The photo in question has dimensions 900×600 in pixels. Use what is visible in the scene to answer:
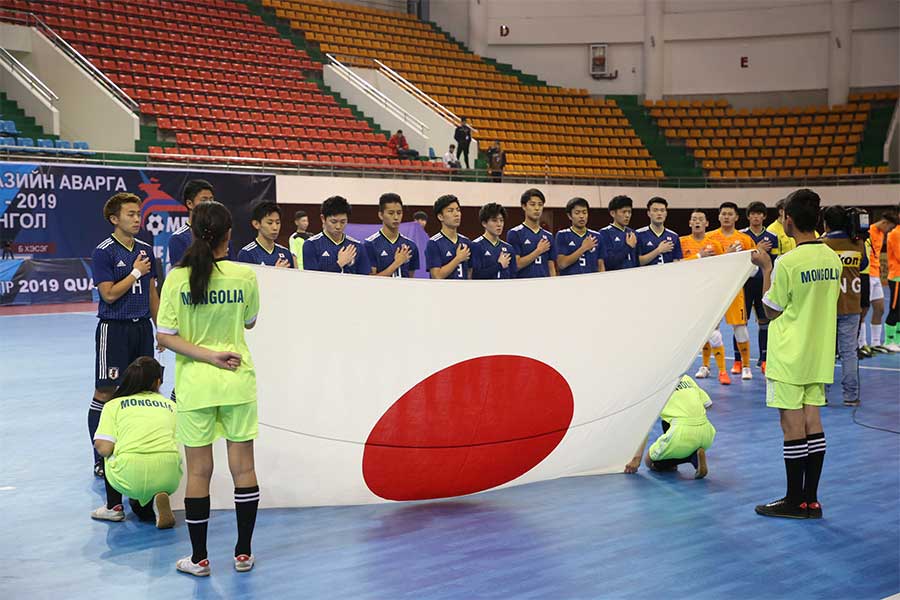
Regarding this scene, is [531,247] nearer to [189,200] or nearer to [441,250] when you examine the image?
[441,250]

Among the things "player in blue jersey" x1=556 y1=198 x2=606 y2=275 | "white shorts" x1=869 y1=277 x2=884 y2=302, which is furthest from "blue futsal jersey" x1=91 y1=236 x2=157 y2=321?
"white shorts" x1=869 y1=277 x2=884 y2=302

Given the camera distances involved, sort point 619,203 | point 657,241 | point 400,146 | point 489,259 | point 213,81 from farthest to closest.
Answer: point 400,146 → point 213,81 → point 657,241 → point 619,203 → point 489,259

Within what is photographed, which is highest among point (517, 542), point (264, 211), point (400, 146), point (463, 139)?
point (463, 139)

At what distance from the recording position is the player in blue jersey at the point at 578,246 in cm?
816

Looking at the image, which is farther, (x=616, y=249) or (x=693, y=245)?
(x=693, y=245)

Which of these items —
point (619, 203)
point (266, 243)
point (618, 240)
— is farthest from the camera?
point (618, 240)

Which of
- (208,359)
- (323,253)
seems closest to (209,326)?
(208,359)

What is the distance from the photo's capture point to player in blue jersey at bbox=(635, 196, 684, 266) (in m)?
8.62

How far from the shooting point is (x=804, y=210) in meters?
4.99

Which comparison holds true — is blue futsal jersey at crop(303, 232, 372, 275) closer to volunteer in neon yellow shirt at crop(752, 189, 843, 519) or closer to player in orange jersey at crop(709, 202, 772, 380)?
volunteer in neon yellow shirt at crop(752, 189, 843, 519)

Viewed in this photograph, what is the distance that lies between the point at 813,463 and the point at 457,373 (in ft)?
6.80

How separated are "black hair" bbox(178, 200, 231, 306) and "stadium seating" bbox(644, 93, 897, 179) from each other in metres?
23.4

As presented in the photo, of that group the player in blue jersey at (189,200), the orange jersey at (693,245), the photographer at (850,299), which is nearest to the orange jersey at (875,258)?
the orange jersey at (693,245)

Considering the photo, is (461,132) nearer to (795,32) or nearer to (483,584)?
(795,32)
